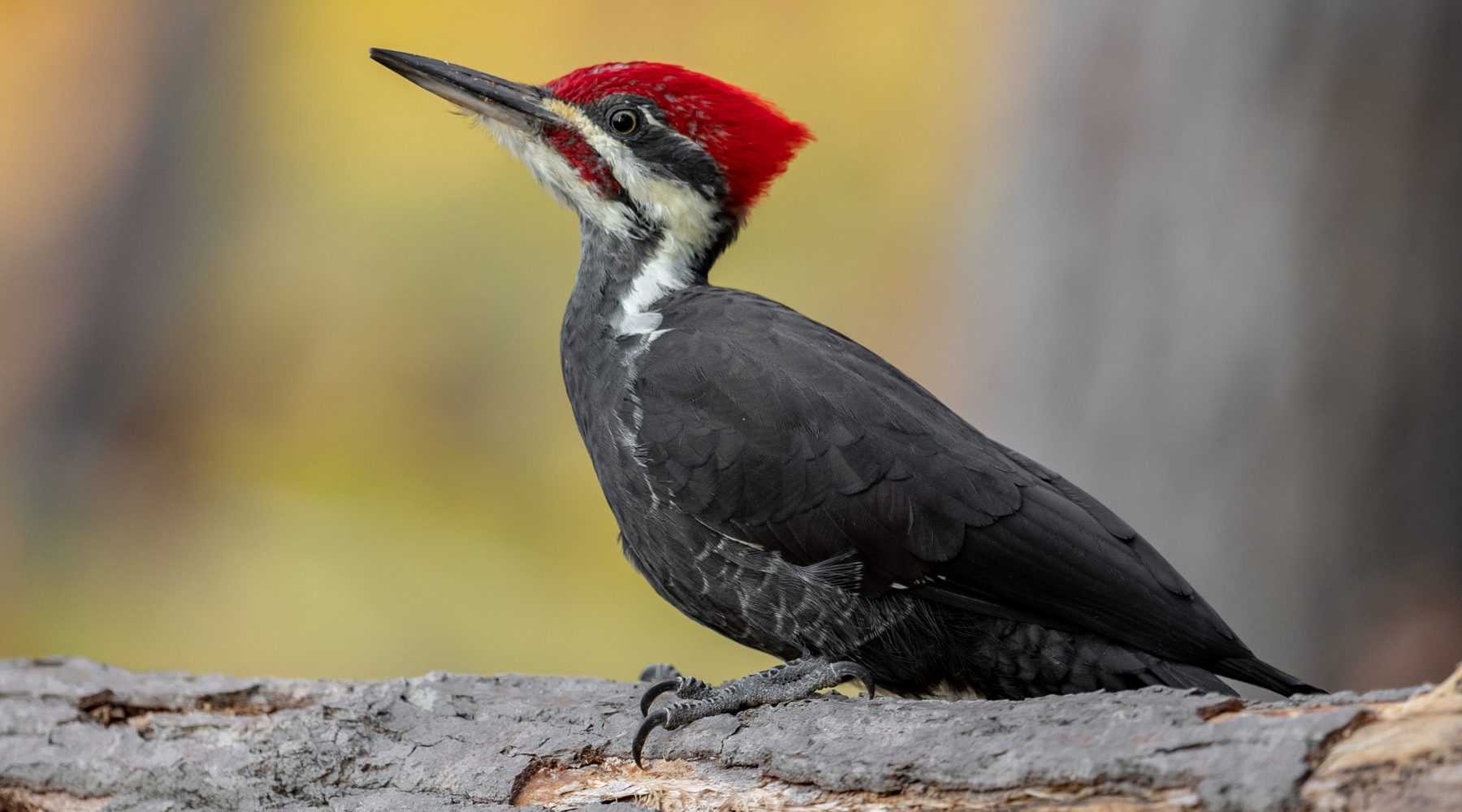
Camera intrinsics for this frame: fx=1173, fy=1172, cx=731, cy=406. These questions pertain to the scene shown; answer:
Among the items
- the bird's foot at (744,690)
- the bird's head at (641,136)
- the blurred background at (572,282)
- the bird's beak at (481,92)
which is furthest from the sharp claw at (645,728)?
the blurred background at (572,282)

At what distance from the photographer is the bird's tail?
2.39 m

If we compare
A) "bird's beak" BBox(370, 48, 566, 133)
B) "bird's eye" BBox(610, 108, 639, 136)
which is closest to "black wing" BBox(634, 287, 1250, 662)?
"bird's eye" BBox(610, 108, 639, 136)

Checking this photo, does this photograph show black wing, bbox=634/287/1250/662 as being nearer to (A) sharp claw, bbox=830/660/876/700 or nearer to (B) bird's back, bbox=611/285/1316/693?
(B) bird's back, bbox=611/285/1316/693

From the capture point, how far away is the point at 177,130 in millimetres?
8367

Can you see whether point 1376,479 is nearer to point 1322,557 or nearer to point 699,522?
point 1322,557

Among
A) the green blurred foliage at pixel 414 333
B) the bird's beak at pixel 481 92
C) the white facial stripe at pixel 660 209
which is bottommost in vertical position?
the white facial stripe at pixel 660 209

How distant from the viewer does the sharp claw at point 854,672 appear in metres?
2.57

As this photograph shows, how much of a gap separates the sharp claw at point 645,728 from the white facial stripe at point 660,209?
1.24 meters

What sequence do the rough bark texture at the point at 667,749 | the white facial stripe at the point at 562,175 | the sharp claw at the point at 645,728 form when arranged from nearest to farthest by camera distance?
the rough bark texture at the point at 667,749
the sharp claw at the point at 645,728
the white facial stripe at the point at 562,175

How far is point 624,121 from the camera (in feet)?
10.7

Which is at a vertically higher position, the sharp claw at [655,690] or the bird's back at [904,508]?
the bird's back at [904,508]

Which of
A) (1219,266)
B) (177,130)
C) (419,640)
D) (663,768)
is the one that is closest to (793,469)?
(663,768)

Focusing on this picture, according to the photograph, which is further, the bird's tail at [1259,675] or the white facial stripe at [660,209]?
the white facial stripe at [660,209]

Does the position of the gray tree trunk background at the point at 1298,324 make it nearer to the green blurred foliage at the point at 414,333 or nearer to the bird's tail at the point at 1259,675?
the bird's tail at the point at 1259,675
